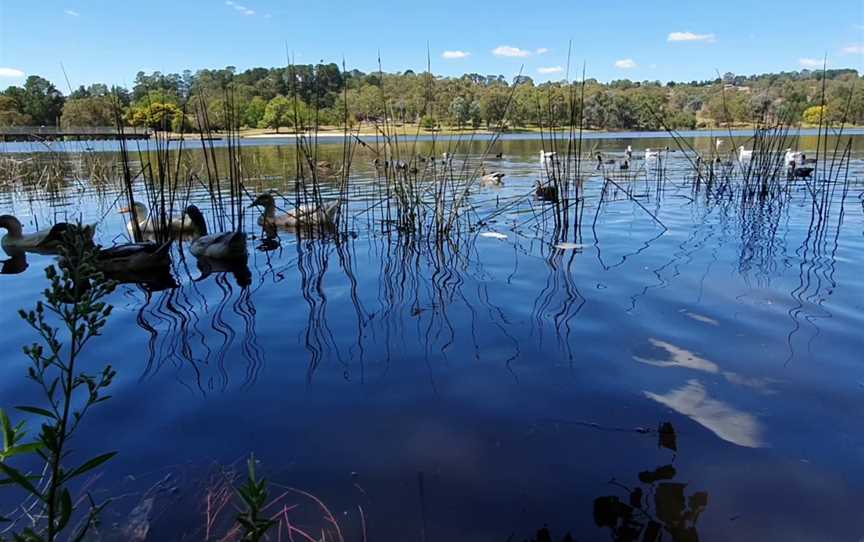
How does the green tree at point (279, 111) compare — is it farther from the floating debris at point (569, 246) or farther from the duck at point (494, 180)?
the duck at point (494, 180)

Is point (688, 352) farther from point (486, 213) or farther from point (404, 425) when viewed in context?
point (486, 213)

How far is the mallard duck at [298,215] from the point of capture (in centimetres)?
885

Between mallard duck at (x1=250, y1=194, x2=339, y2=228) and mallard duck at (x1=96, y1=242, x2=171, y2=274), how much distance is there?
89.8 inches

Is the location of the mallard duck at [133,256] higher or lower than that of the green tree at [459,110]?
lower

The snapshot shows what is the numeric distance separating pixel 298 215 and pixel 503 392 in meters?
6.16

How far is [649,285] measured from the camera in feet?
18.3

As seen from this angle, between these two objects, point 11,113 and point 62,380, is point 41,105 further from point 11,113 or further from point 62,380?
point 62,380

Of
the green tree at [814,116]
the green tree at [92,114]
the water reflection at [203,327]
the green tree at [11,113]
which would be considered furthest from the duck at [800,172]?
the green tree at [11,113]

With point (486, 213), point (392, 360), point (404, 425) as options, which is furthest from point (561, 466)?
point (486, 213)

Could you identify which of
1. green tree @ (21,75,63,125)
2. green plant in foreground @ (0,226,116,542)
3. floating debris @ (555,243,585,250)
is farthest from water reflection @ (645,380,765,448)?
green tree @ (21,75,63,125)

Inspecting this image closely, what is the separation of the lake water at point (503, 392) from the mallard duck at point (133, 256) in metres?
0.53

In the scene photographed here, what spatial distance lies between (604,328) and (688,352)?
2.20ft

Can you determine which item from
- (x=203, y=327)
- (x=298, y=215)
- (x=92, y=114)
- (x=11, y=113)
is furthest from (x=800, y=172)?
(x=11, y=113)

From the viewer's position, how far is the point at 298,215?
29.1 feet
